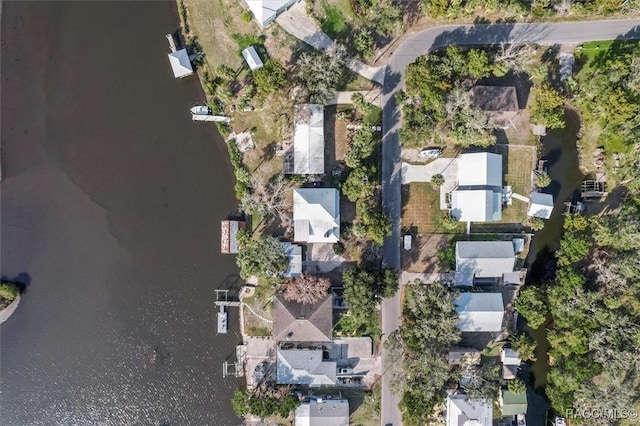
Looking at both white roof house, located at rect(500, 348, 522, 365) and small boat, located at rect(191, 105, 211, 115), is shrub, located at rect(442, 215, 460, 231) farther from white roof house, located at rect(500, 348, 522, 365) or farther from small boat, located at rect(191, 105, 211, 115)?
small boat, located at rect(191, 105, 211, 115)

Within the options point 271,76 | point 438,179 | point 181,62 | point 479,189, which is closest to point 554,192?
point 479,189

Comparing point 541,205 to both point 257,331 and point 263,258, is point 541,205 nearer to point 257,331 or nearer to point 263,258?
point 263,258

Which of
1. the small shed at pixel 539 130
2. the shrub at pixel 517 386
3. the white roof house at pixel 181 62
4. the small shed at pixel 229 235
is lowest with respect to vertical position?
the shrub at pixel 517 386

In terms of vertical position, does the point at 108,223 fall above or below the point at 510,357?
above

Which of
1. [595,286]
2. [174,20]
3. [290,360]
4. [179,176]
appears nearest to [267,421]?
[290,360]

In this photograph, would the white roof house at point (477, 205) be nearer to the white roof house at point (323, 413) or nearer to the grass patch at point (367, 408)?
the grass patch at point (367, 408)

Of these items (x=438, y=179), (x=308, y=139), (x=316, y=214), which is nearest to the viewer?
(x=316, y=214)

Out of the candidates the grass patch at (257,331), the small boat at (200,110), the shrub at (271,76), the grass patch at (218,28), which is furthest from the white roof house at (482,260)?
the grass patch at (218,28)
